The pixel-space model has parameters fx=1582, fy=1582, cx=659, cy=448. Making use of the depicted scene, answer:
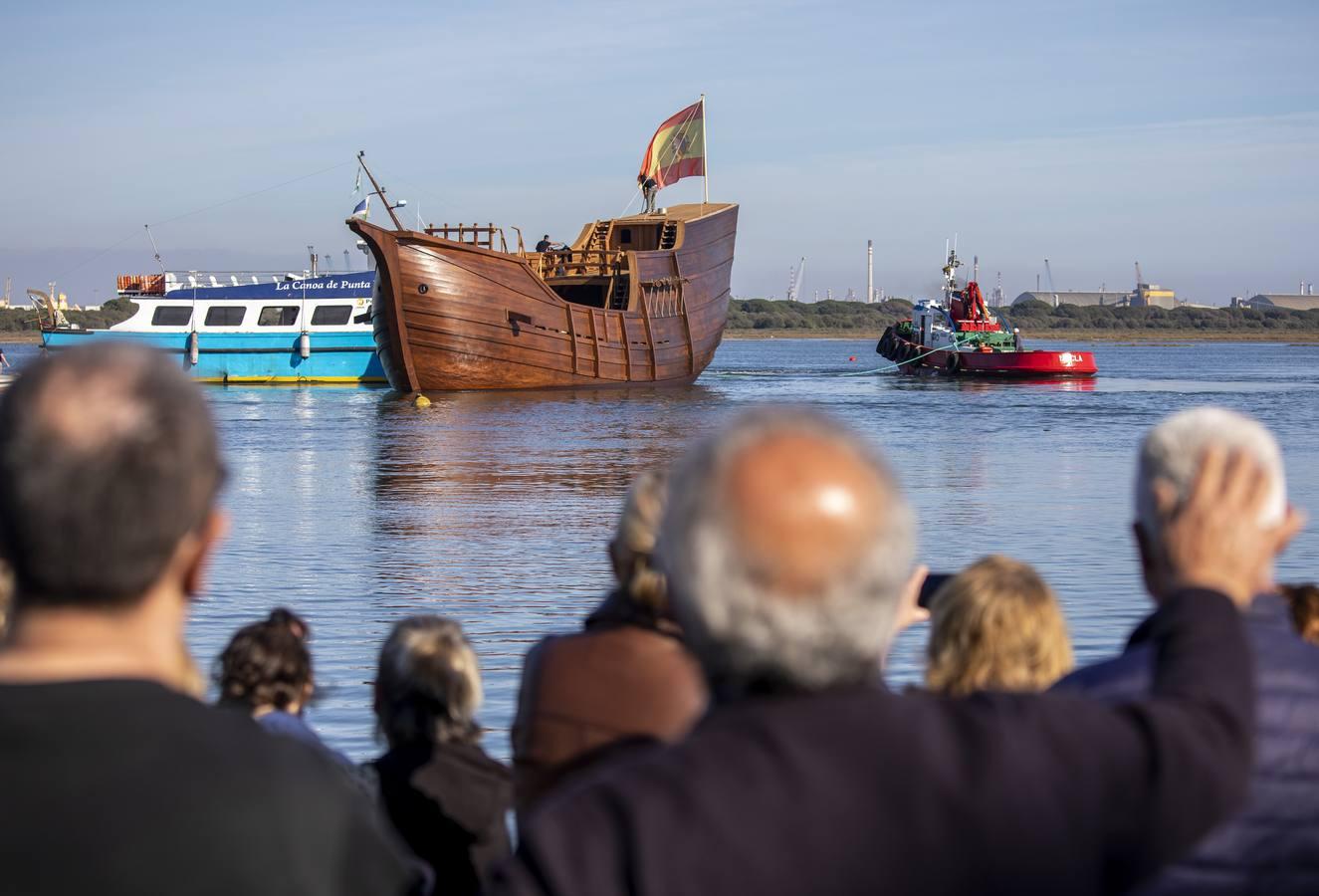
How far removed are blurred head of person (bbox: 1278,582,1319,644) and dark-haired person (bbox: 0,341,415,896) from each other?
7.85 ft

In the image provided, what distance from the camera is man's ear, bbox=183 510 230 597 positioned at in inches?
65.7

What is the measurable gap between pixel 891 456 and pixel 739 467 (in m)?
21.5

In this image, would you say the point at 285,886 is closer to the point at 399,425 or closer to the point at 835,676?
the point at 835,676

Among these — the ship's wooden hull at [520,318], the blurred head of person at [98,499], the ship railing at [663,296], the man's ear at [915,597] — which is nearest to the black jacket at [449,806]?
the man's ear at [915,597]

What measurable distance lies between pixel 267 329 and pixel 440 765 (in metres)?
44.9

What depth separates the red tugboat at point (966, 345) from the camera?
171 ft

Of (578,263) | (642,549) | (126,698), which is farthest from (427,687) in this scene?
(578,263)

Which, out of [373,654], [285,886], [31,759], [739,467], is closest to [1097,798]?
[739,467]

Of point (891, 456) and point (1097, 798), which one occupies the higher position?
point (1097, 798)

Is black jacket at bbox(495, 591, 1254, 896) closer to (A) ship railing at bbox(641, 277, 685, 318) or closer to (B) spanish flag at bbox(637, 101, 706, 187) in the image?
(A) ship railing at bbox(641, 277, 685, 318)

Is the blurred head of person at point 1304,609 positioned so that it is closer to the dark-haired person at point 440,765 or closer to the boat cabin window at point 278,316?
the dark-haired person at point 440,765

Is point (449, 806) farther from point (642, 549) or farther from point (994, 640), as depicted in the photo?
point (994, 640)

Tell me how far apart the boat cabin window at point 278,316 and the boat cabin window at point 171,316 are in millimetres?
2038

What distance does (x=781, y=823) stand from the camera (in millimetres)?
1479
